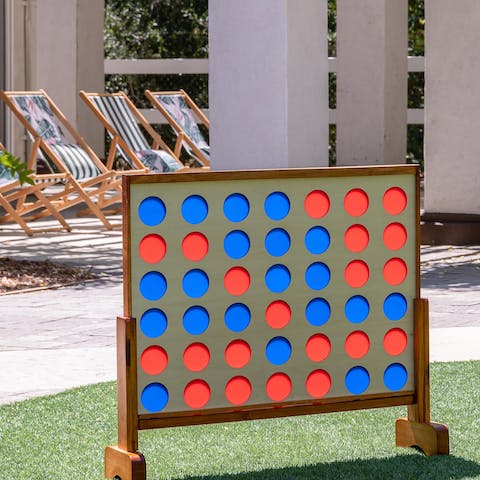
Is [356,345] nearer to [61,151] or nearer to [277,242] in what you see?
[277,242]

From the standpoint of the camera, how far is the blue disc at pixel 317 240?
500cm

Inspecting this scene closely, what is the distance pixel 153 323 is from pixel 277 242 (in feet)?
1.75

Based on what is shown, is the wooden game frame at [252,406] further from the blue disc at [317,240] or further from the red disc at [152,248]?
the blue disc at [317,240]

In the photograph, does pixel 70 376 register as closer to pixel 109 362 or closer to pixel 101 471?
pixel 109 362

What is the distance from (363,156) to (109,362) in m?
6.73

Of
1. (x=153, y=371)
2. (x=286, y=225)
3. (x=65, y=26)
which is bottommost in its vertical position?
(x=153, y=371)

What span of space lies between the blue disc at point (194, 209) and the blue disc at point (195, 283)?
17 cm

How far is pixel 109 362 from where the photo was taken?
6867 millimetres

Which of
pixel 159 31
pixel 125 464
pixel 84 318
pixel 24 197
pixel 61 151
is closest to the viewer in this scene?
pixel 125 464

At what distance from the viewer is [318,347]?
16.5ft

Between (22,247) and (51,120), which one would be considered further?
(51,120)

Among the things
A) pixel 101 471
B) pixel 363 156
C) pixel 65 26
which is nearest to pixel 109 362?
pixel 101 471

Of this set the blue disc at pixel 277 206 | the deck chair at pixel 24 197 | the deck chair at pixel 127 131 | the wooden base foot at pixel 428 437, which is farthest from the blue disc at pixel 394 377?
the deck chair at pixel 127 131

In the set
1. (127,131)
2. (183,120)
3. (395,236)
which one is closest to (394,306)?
(395,236)
